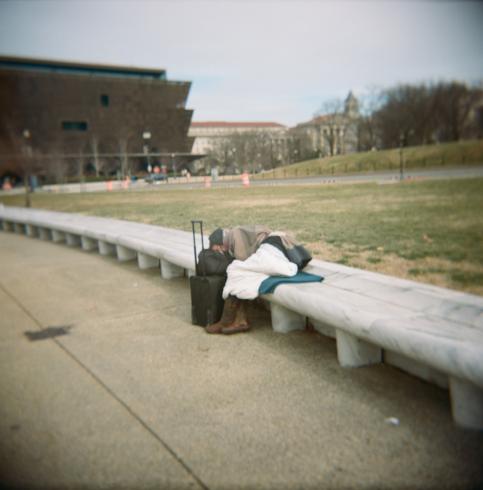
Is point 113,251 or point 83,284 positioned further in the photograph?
point 113,251

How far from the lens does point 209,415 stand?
9.34 ft

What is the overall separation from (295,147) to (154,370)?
3420 inches

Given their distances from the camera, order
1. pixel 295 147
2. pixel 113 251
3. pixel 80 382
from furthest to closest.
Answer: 1. pixel 295 147
2. pixel 113 251
3. pixel 80 382

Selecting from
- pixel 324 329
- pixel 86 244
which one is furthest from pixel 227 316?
pixel 86 244

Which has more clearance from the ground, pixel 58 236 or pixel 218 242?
pixel 218 242

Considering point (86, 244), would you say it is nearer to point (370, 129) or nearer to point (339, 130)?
point (370, 129)

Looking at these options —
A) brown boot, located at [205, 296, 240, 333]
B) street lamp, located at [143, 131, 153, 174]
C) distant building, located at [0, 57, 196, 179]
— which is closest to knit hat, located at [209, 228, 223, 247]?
brown boot, located at [205, 296, 240, 333]

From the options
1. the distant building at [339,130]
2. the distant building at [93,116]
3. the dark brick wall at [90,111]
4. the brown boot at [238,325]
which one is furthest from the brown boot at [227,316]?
the distant building at [339,130]

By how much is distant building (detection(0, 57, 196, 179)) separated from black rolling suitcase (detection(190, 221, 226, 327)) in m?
56.8

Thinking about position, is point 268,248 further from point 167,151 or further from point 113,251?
point 167,151

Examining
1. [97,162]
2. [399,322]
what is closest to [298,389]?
[399,322]

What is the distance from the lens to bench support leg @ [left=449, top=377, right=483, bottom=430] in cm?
251

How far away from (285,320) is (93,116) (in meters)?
73.7

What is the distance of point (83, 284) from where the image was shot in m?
6.45
